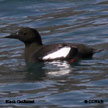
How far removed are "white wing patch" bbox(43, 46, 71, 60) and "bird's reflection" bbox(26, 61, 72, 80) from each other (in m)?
0.13

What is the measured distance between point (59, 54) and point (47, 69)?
780mm

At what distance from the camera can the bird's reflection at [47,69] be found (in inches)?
472

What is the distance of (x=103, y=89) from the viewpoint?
10461 millimetres

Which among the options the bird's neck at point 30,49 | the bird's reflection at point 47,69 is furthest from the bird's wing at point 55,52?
the bird's neck at point 30,49

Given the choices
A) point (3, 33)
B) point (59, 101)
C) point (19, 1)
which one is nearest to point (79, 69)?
point (59, 101)

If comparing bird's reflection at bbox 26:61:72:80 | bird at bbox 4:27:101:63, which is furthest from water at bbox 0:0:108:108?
bird at bbox 4:27:101:63

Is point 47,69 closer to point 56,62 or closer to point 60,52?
point 56,62

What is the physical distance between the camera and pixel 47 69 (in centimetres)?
1251

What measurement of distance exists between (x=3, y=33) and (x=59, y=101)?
642 cm

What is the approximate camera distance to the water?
10.3 meters

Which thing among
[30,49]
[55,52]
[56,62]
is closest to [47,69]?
[56,62]

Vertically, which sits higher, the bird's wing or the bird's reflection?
the bird's wing

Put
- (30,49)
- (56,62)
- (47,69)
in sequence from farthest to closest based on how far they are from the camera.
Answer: (30,49) < (56,62) < (47,69)

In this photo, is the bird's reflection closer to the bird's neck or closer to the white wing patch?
the white wing patch
